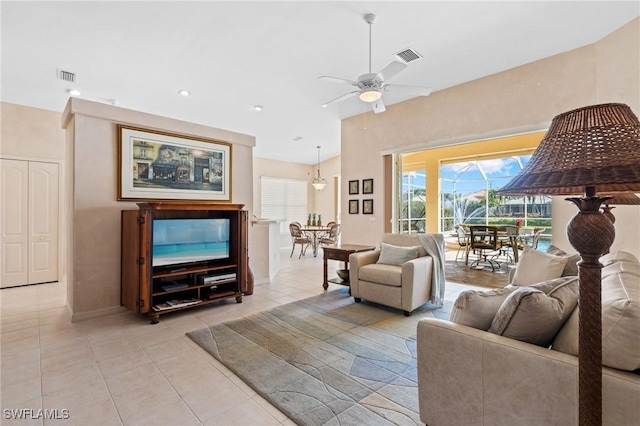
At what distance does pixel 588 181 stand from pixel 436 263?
10.1ft

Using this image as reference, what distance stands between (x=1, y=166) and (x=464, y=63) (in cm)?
706

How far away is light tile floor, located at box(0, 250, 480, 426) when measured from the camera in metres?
1.85

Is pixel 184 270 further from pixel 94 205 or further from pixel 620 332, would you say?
pixel 620 332

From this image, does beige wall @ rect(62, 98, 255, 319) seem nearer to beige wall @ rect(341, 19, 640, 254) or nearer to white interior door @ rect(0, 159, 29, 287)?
white interior door @ rect(0, 159, 29, 287)

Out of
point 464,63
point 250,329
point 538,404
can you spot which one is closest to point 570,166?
point 538,404

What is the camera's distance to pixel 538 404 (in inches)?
48.3

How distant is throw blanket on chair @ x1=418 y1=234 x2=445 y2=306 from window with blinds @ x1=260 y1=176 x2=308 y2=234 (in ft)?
19.3

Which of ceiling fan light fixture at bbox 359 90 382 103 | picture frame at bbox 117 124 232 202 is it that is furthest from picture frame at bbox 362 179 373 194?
picture frame at bbox 117 124 232 202

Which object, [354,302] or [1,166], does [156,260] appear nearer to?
[354,302]

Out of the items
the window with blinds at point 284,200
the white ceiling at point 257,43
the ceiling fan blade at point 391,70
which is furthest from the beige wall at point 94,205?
the window with blinds at point 284,200

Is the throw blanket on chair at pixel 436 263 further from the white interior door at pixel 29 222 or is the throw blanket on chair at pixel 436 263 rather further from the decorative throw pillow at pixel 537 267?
the white interior door at pixel 29 222

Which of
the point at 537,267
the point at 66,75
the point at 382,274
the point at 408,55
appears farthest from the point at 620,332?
the point at 66,75

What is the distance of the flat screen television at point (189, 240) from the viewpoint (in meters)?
3.47

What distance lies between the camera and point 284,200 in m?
9.99
